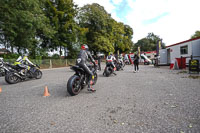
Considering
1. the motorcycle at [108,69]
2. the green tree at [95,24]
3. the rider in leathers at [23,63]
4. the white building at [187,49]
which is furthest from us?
the green tree at [95,24]

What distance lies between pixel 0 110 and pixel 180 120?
13.8 ft

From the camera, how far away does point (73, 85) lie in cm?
402

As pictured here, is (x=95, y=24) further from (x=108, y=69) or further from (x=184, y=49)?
(x=108, y=69)

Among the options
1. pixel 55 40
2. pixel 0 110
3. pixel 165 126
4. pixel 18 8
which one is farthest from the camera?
pixel 55 40

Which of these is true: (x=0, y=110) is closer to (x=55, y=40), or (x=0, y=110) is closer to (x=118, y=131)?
(x=118, y=131)

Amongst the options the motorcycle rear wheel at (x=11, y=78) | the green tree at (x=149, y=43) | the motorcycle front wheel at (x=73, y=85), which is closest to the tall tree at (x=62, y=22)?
the motorcycle rear wheel at (x=11, y=78)

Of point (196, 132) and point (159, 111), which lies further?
point (159, 111)

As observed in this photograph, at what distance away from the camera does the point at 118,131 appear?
6.41 feet

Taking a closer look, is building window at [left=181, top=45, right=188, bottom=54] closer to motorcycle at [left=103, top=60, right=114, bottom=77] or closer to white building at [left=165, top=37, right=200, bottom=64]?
white building at [left=165, top=37, right=200, bottom=64]

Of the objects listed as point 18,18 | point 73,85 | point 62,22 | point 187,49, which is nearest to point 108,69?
point 73,85

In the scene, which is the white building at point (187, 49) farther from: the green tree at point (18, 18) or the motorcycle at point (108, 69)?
the green tree at point (18, 18)

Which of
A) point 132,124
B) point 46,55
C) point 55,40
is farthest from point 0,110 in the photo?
point 55,40

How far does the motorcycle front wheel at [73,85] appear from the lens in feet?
12.4

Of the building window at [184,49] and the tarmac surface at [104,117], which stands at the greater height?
the building window at [184,49]
